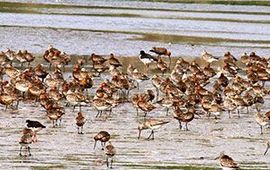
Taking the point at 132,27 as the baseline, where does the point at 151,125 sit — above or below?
below

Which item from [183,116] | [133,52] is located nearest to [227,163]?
[183,116]

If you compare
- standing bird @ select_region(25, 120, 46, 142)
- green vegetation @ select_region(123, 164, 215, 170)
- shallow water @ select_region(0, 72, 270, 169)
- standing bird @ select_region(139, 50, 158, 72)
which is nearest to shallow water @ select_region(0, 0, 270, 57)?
standing bird @ select_region(139, 50, 158, 72)

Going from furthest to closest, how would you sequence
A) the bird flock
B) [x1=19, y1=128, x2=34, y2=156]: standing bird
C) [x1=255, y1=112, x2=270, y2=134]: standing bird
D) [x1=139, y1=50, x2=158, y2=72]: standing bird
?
[x1=139, y1=50, x2=158, y2=72]: standing bird < the bird flock < [x1=255, y1=112, x2=270, y2=134]: standing bird < [x1=19, y1=128, x2=34, y2=156]: standing bird

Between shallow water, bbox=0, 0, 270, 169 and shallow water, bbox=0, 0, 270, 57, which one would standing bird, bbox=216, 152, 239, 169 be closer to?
shallow water, bbox=0, 0, 270, 169

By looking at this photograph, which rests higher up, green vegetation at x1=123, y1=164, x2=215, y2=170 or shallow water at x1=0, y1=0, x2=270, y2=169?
shallow water at x1=0, y1=0, x2=270, y2=169

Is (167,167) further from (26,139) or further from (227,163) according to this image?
(26,139)

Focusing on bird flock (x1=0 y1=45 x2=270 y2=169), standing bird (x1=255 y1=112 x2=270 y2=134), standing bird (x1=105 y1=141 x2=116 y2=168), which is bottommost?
standing bird (x1=105 y1=141 x2=116 y2=168)

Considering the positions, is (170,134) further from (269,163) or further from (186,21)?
(186,21)

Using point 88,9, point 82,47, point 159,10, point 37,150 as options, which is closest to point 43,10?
point 88,9

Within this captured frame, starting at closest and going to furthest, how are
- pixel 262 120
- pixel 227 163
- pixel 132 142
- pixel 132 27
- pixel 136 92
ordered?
pixel 227 163
pixel 132 142
pixel 262 120
pixel 136 92
pixel 132 27

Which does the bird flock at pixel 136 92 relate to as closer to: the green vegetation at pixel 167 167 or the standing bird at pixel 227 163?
the green vegetation at pixel 167 167
